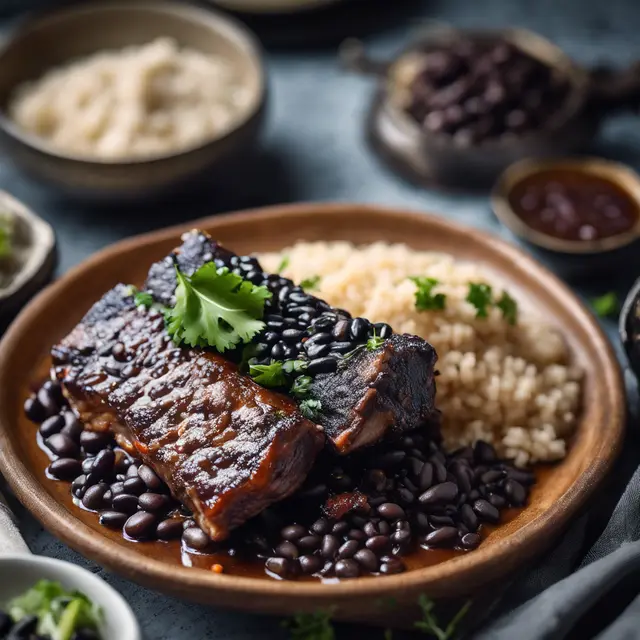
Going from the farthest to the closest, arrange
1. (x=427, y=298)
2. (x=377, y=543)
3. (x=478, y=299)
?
1. (x=478, y=299)
2. (x=427, y=298)
3. (x=377, y=543)

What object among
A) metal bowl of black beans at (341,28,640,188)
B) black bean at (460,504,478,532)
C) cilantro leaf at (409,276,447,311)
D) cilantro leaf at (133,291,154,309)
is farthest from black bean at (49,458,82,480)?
metal bowl of black beans at (341,28,640,188)

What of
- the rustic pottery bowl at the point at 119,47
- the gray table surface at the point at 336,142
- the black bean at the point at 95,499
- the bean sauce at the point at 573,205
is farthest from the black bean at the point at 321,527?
the rustic pottery bowl at the point at 119,47

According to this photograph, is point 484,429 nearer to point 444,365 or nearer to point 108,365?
point 444,365

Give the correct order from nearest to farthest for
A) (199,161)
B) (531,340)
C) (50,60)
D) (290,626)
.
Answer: (290,626)
(531,340)
(199,161)
(50,60)

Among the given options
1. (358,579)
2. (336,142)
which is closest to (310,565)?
(358,579)

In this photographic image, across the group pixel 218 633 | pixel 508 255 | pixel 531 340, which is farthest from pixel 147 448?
pixel 508 255

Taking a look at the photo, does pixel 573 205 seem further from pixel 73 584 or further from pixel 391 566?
pixel 73 584

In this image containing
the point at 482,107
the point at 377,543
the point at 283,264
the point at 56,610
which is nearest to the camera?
the point at 56,610
